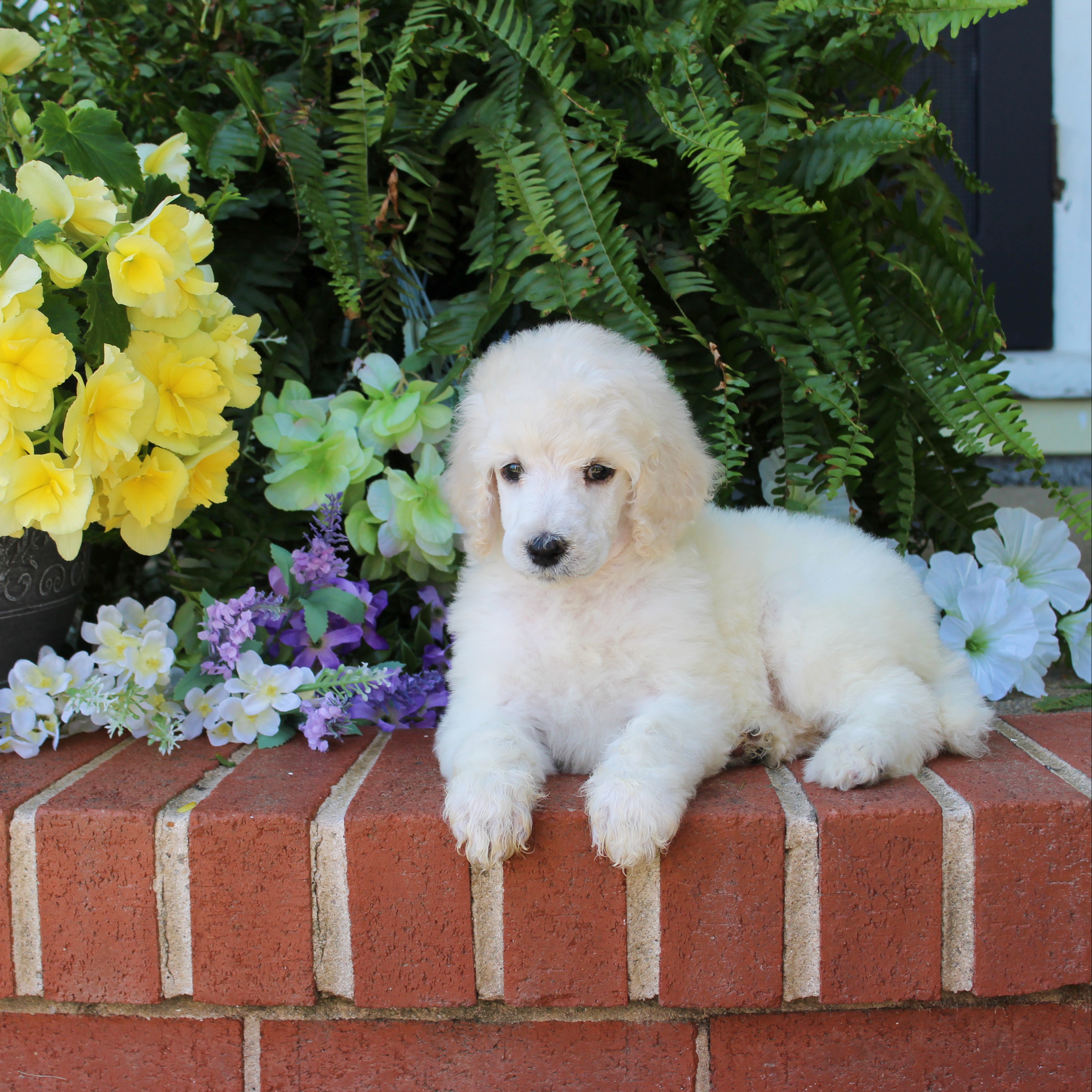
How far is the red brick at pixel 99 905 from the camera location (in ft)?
4.80

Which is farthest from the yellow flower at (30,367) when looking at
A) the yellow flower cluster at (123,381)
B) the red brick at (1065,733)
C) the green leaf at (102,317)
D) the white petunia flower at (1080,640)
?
the white petunia flower at (1080,640)

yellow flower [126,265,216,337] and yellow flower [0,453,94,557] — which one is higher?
yellow flower [126,265,216,337]

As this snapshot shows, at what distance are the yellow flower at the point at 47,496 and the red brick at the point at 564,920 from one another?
0.95 m

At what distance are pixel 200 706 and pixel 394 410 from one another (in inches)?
29.9

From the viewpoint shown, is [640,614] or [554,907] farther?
[640,614]

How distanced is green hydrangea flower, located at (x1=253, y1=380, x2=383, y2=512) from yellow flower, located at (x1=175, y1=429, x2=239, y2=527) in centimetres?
19

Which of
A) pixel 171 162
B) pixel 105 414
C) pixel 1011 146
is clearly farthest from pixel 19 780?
pixel 1011 146

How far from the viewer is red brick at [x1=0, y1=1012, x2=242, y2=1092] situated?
5.03 feet

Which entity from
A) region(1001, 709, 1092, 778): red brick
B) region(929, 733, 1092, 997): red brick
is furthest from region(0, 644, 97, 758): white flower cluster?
region(1001, 709, 1092, 778): red brick

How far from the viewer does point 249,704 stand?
1772 mm

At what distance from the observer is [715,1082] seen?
151 centimetres

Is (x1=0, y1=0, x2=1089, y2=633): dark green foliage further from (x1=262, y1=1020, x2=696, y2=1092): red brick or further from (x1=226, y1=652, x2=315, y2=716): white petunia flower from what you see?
A: (x1=262, y1=1020, x2=696, y2=1092): red brick

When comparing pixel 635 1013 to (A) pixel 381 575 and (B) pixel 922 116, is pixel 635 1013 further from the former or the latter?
(B) pixel 922 116

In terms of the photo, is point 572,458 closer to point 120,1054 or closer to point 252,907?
point 252,907
